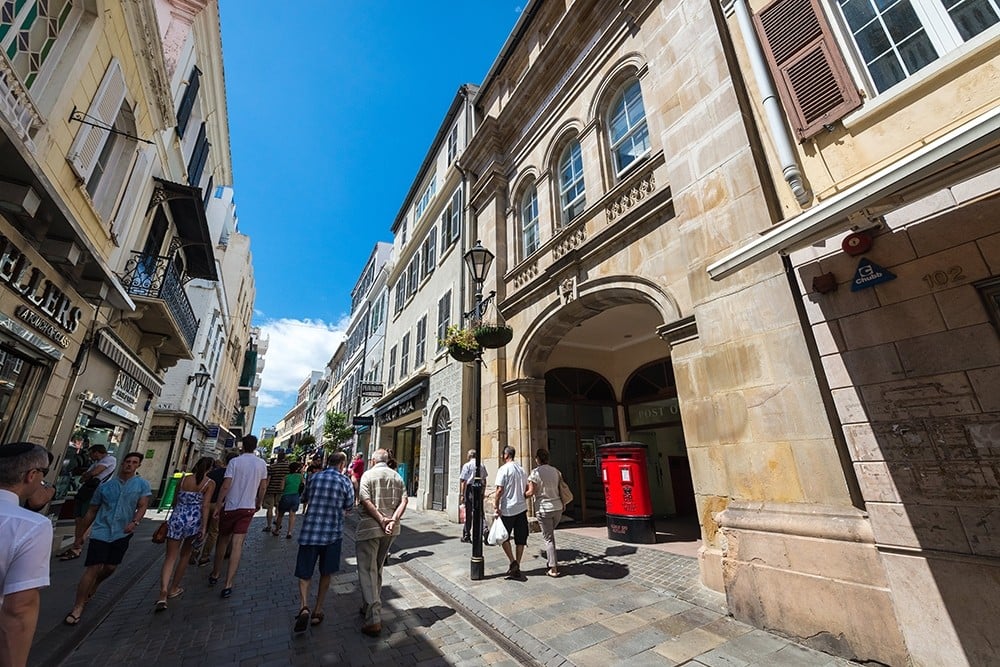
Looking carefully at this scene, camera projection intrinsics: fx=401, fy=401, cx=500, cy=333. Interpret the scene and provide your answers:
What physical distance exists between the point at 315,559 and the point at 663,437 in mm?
9184

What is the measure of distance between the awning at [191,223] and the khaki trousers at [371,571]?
31.7 ft

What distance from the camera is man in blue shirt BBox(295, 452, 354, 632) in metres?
3.96

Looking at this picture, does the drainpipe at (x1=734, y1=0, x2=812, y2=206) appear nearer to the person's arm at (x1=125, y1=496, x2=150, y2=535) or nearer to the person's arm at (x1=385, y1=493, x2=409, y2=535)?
the person's arm at (x1=385, y1=493, x2=409, y2=535)

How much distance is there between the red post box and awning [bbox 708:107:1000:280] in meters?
4.81

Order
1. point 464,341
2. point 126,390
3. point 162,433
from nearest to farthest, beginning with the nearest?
1. point 464,341
2. point 126,390
3. point 162,433

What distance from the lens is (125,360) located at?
924 cm

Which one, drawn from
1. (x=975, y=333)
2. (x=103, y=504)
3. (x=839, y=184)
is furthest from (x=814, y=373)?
(x=103, y=504)

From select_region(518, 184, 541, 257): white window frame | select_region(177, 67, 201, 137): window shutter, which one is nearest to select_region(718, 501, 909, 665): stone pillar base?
select_region(518, 184, 541, 257): white window frame

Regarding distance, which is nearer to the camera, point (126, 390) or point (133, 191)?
point (133, 191)

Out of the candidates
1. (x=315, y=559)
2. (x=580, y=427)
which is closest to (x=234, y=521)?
(x=315, y=559)

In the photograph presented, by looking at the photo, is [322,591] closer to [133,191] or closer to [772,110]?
[772,110]

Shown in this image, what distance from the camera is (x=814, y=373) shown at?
3859mm

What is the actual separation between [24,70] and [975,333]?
11.0 metres

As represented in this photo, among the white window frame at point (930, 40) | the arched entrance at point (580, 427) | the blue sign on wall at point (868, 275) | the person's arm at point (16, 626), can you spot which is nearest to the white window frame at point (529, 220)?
the arched entrance at point (580, 427)
